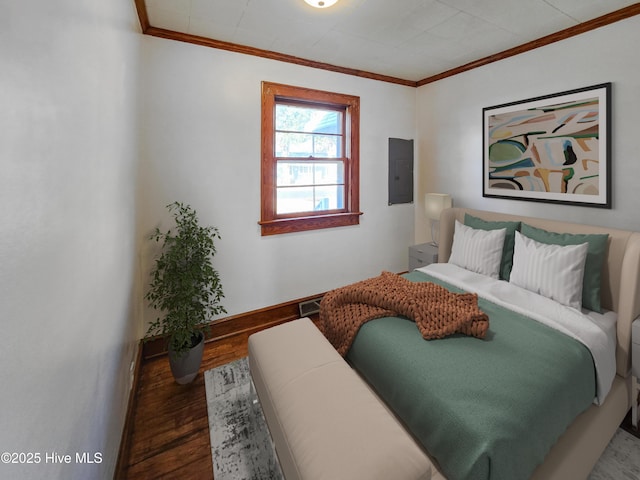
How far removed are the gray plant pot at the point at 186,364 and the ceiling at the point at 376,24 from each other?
8.14 ft

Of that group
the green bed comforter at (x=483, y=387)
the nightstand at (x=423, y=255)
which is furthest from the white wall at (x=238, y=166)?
the green bed comforter at (x=483, y=387)

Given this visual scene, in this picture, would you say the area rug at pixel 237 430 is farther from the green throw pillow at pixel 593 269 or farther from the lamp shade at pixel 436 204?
the lamp shade at pixel 436 204

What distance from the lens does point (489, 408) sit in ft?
3.88

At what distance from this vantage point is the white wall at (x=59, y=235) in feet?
1.93

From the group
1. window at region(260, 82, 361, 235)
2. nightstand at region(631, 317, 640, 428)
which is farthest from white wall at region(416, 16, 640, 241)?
window at region(260, 82, 361, 235)

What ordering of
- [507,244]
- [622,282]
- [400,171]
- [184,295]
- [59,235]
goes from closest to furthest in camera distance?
[59,235] < [622,282] < [184,295] < [507,244] < [400,171]

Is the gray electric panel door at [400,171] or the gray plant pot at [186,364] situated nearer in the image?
the gray plant pot at [186,364]

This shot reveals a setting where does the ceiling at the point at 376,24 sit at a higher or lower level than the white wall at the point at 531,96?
higher

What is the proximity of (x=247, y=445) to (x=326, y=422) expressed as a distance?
2.97 ft

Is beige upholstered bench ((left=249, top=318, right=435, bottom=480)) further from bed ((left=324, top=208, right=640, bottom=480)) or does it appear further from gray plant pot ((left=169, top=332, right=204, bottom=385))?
gray plant pot ((left=169, top=332, right=204, bottom=385))

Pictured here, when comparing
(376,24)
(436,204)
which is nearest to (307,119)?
(376,24)

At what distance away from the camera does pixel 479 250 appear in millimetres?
2592

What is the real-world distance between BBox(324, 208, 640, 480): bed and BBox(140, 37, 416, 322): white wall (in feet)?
4.35

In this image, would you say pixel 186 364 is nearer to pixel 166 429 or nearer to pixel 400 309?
pixel 166 429
